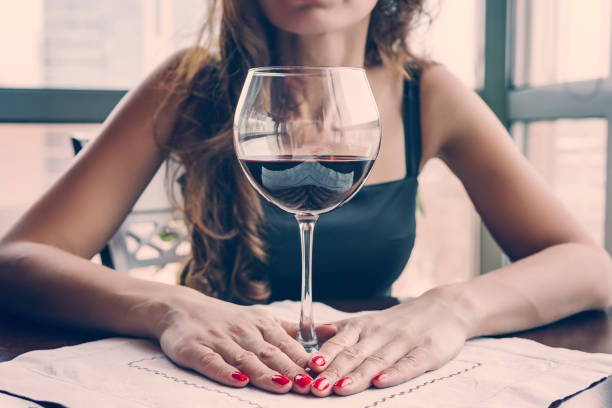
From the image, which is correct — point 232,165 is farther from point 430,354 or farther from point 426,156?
point 430,354

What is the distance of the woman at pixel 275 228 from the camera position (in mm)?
643

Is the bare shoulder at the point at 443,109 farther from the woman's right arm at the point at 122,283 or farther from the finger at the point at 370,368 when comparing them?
the finger at the point at 370,368

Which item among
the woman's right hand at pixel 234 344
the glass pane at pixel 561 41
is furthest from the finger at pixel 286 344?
the glass pane at pixel 561 41

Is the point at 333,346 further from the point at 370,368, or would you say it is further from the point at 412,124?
the point at 412,124

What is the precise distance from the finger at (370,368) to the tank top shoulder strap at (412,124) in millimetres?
894

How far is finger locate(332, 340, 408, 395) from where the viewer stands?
55 centimetres

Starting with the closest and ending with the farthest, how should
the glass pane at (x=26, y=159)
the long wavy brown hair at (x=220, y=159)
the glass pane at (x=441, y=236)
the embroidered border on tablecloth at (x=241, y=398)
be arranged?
the embroidered border on tablecloth at (x=241, y=398) < the long wavy brown hair at (x=220, y=159) < the glass pane at (x=26, y=159) < the glass pane at (x=441, y=236)

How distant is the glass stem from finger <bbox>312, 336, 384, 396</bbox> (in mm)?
34

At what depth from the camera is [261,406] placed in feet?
1.69

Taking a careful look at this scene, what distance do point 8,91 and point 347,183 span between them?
213cm

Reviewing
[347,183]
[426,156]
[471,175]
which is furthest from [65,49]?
[347,183]

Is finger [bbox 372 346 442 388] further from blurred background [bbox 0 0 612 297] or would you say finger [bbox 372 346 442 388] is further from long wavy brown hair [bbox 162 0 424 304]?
blurred background [bbox 0 0 612 297]

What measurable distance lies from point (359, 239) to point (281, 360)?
2.72 feet

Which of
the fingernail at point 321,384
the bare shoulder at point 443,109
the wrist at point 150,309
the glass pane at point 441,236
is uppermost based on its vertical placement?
the bare shoulder at point 443,109
